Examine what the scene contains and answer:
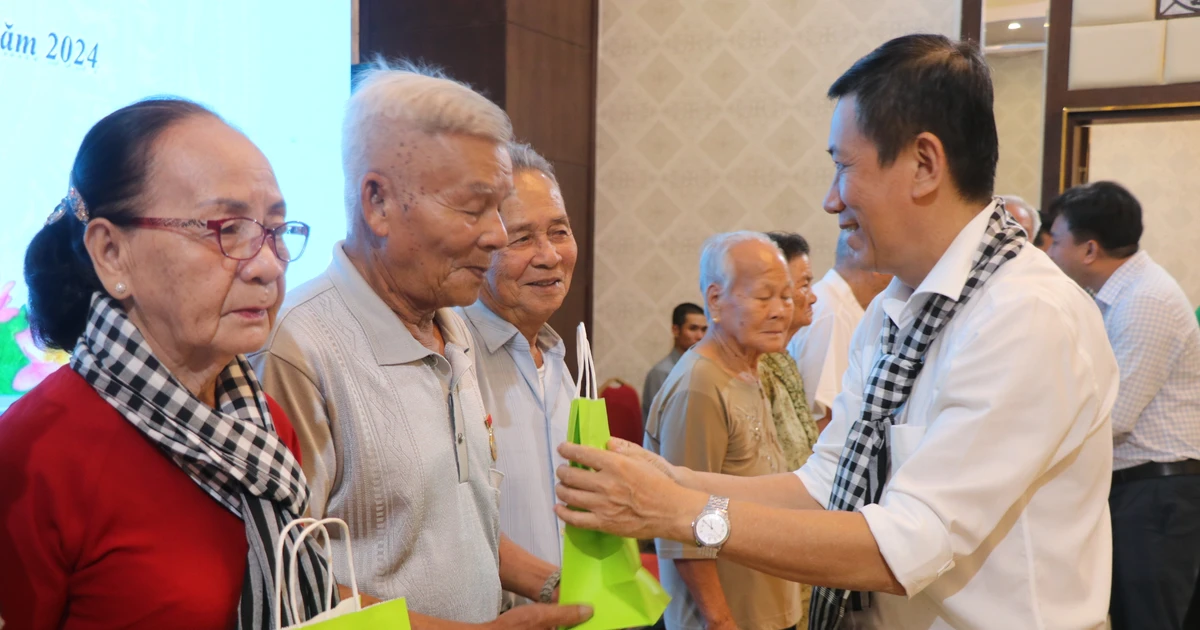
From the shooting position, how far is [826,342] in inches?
145

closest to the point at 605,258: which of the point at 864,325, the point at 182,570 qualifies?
the point at 864,325

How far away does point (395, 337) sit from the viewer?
5.08 ft

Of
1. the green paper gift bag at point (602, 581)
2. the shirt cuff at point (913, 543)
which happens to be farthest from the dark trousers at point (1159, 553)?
the green paper gift bag at point (602, 581)

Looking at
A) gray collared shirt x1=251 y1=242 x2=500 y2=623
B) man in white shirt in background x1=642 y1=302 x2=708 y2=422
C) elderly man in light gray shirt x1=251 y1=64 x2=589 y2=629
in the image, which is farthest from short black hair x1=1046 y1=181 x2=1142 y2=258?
gray collared shirt x1=251 y1=242 x2=500 y2=623

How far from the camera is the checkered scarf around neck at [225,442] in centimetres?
117

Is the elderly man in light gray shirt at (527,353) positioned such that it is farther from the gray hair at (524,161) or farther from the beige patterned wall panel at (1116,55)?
the beige patterned wall panel at (1116,55)

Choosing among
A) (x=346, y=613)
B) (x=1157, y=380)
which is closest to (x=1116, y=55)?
(x=1157, y=380)

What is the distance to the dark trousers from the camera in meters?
3.65

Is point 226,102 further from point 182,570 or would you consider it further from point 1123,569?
point 1123,569

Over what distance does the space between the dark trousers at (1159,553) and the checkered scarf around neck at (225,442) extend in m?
3.40

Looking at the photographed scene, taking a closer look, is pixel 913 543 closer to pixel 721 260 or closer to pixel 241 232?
pixel 241 232

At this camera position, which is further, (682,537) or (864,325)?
(864,325)

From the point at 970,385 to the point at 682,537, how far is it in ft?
1.55

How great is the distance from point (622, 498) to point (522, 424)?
0.68 metres
